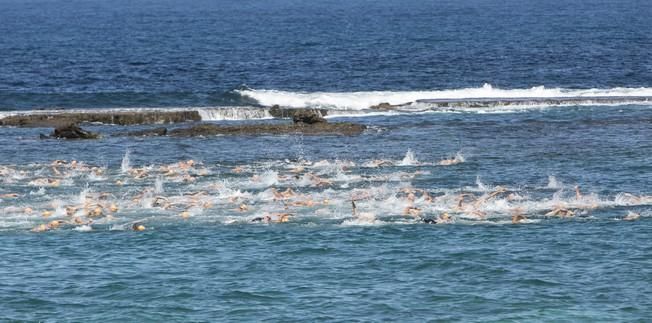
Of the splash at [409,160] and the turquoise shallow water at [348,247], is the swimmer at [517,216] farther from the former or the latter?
the splash at [409,160]

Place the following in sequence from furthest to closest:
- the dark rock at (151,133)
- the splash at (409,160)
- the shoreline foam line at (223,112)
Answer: the shoreline foam line at (223,112), the dark rock at (151,133), the splash at (409,160)

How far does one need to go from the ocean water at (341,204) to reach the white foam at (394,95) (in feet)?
0.76

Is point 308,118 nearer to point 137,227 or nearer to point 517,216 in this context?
point 517,216

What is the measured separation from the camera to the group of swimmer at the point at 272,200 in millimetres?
36500

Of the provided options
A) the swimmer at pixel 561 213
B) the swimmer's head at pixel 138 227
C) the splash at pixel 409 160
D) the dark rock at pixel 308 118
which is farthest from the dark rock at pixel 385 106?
the swimmer's head at pixel 138 227

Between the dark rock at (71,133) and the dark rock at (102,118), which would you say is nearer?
the dark rock at (71,133)

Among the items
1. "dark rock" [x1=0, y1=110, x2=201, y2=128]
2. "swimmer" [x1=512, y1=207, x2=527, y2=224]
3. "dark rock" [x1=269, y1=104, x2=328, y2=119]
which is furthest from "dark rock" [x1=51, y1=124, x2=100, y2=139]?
"swimmer" [x1=512, y1=207, x2=527, y2=224]

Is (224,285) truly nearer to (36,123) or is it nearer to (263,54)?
(36,123)

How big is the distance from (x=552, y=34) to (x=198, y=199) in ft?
309

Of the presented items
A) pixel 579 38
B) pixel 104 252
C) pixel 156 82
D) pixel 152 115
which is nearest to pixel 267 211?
pixel 104 252

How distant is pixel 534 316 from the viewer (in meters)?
26.8

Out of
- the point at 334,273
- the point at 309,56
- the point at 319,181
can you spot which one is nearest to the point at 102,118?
the point at 319,181

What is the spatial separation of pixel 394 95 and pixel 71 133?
24.0 m

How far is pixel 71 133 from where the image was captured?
5559 centimetres
